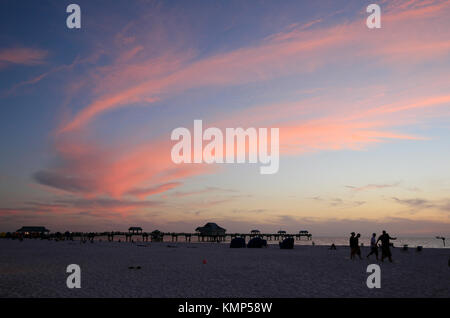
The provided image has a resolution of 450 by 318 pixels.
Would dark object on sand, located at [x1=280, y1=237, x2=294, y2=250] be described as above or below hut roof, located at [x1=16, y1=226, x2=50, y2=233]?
above

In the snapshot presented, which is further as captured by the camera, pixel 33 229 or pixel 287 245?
pixel 33 229

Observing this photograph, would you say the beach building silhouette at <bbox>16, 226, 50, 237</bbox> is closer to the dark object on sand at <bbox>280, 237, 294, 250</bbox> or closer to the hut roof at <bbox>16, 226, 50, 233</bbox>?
the hut roof at <bbox>16, 226, 50, 233</bbox>

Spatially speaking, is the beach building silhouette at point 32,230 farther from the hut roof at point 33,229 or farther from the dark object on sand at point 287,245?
the dark object on sand at point 287,245

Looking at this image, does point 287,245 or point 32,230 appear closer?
point 287,245

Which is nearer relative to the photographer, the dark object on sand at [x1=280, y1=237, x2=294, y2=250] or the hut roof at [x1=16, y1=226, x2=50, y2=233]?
the dark object on sand at [x1=280, y1=237, x2=294, y2=250]

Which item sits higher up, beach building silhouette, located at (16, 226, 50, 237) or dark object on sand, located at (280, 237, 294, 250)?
dark object on sand, located at (280, 237, 294, 250)

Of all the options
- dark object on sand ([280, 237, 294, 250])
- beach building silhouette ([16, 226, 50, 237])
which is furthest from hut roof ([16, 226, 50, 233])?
dark object on sand ([280, 237, 294, 250])

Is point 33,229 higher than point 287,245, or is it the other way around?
point 287,245

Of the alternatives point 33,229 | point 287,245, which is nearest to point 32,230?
point 33,229

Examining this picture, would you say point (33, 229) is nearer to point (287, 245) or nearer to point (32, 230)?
point (32, 230)

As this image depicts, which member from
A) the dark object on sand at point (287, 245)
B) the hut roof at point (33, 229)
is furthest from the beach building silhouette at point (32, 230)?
the dark object on sand at point (287, 245)
